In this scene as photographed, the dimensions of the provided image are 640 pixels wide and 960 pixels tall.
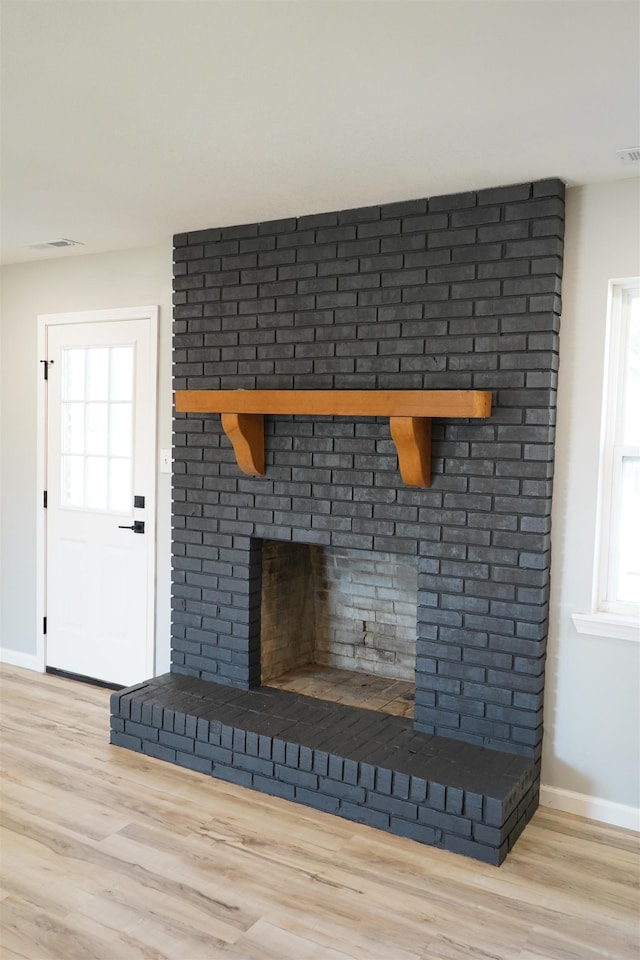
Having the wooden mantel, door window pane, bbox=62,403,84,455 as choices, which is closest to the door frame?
door window pane, bbox=62,403,84,455

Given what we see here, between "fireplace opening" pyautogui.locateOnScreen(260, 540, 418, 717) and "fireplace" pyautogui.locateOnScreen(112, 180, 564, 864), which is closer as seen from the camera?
"fireplace" pyautogui.locateOnScreen(112, 180, 564, 864)

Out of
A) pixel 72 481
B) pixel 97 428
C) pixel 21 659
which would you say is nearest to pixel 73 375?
pixel 97 428

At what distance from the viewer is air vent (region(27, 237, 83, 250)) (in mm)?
3936

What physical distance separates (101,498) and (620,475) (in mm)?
2700

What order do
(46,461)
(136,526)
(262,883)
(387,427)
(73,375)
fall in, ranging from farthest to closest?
Result: (46,461), (73,375), (136,526), (387,427), (262,883)

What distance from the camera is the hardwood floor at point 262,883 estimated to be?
2178 mm

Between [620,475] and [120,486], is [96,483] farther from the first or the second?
[620,475]

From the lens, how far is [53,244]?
401cm

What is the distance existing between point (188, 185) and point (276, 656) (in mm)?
2213

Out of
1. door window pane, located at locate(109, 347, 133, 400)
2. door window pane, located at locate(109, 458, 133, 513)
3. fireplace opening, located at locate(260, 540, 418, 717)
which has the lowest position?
fireplace opening, located at locate(260, 540, 418, 717)

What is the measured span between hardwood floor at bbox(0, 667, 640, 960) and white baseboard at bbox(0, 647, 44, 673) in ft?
4.54

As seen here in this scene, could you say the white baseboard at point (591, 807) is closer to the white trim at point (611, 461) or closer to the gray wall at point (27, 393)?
the white trim at point (611, 461)

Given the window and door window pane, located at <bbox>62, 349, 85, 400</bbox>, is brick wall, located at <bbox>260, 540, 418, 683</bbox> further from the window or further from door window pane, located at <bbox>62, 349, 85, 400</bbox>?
door window pane, located at <bbox>62, 349, 85, 400</bbox>

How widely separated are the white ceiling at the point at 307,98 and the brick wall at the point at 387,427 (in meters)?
0.21
